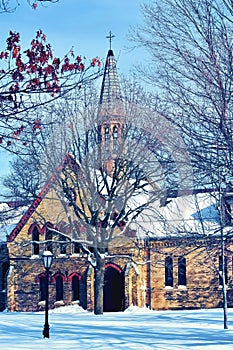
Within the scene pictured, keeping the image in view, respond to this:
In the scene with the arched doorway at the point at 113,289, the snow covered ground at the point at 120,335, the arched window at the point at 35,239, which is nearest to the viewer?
the snow covered ground at the point at 120,335

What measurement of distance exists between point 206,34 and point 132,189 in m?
20.5

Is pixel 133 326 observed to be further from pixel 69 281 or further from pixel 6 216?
pixel 6 216

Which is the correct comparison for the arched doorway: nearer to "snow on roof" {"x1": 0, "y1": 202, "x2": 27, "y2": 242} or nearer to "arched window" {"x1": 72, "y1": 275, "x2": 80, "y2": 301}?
"arched window" {"x1": 72, "y1": 275, "x2": 80, "y2": 301}

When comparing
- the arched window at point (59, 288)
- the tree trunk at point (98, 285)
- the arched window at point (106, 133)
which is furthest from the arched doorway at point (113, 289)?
the arched window at point (106, 133)

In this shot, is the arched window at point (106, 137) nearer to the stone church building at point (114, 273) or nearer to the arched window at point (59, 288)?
the stone church building at point (114, 273)

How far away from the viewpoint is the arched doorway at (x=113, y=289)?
34.8 meters

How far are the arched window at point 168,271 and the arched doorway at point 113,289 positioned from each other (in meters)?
2.75

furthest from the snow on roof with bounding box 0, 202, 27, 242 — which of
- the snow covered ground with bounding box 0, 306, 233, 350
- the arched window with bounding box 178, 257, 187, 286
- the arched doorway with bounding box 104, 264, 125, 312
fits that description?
the snow covered ground with bounding box 0, 306, 233, 350

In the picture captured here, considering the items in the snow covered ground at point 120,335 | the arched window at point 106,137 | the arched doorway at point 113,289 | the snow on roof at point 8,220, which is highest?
the arched window at point 106,137

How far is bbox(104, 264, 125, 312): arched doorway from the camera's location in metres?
34.8

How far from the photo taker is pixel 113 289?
3534 cm

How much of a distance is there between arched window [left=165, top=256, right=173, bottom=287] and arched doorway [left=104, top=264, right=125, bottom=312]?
9.03 ft

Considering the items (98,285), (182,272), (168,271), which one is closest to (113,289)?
(168,271)

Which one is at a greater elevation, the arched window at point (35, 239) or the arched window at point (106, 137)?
the arched window at point (106, 137)
